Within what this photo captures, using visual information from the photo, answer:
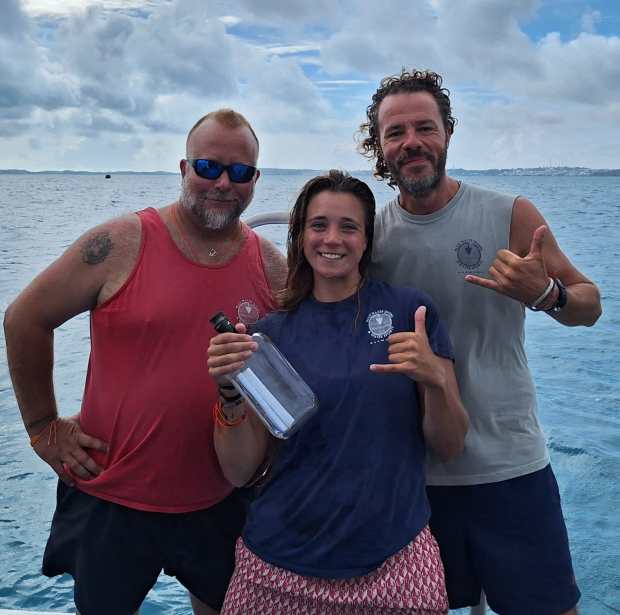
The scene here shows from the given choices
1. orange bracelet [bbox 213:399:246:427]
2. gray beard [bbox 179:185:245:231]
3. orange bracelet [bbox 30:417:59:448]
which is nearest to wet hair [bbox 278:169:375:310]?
gray beard [bbox 179:185:245:231]

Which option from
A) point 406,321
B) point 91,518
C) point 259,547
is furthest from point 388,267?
point 91,518

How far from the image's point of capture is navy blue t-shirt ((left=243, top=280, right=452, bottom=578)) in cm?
187

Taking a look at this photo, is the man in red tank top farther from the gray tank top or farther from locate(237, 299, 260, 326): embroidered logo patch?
the gray tank top

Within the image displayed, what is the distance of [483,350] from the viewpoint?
226 cm

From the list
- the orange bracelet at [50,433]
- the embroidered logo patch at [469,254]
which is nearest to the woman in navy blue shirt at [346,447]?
the embroidered logo patch at [469,254]

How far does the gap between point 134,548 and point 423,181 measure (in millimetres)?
1609

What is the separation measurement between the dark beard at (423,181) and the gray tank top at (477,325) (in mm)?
93

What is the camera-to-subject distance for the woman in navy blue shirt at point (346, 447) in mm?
1862

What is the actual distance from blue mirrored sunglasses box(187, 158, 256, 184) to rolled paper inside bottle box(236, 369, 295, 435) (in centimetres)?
73

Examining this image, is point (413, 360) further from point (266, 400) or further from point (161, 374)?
point (161, 374)

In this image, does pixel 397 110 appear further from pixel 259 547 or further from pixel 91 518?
pixel 91 518

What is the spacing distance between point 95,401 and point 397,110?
1.45m

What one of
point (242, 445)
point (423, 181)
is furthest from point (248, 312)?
point (423, 181)

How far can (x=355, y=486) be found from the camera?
1.89 meters
